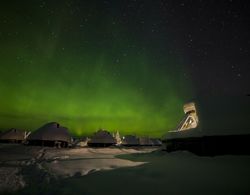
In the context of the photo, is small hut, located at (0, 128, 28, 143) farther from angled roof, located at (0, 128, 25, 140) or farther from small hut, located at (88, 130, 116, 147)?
small hut, located at (88, 130, 116, 147)

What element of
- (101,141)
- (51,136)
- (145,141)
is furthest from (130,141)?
(51,136)

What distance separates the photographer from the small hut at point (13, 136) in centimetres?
5125

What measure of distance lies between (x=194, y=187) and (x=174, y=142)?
914 centimetres

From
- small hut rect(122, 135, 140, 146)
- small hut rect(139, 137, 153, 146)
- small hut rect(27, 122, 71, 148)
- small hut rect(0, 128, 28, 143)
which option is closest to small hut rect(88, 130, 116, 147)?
small hut rect(27, 122, 71, 148)

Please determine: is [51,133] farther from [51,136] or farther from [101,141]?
[101,141]

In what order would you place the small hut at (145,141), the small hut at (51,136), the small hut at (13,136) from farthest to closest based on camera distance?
the small hut at (145,141) → the small hut at (13,136) → the small hut at (51,136)

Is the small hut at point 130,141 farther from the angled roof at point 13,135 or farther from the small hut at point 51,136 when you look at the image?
the angled roof at point 13,135

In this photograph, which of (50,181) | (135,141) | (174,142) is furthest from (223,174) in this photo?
(135,141)

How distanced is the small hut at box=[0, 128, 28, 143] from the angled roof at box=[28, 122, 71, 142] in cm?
2106

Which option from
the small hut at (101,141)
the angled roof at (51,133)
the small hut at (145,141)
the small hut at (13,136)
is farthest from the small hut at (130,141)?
the small hut at (13,136)

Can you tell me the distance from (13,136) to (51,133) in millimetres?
23641

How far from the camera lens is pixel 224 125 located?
1146 cm

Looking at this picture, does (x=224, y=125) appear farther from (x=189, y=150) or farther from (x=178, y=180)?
(x=178, y=180)

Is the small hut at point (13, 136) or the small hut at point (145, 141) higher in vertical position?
the small hut at point (13, 136)
